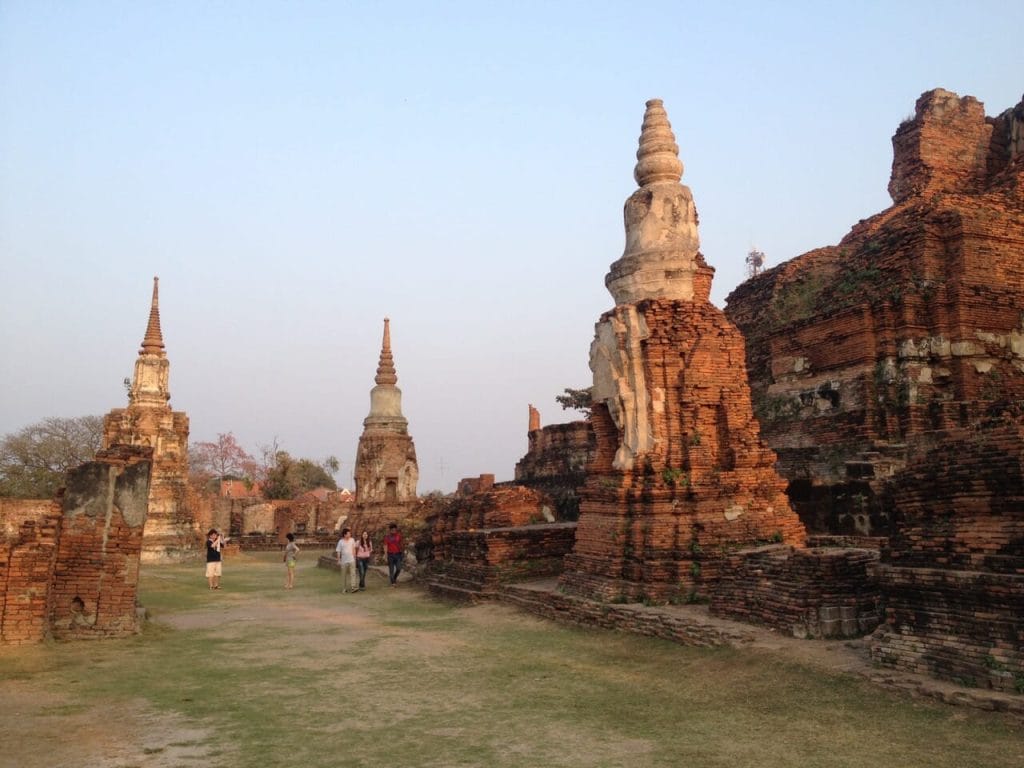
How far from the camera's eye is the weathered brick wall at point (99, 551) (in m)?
9.23

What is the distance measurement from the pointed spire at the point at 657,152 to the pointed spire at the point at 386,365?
1606 centimetres

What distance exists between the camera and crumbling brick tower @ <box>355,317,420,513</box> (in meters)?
25.1

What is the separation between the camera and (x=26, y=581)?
8.49 metres

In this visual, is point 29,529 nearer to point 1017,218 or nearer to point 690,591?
point 690,591

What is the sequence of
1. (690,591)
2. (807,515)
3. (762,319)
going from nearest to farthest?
(690,591)
(807,515)
(762,319)

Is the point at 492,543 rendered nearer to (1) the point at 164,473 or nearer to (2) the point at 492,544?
(2) the point at 492,544

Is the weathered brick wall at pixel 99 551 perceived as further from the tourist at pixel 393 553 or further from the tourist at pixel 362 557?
the tourist at pixel 393 553

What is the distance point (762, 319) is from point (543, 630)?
10.1 meters

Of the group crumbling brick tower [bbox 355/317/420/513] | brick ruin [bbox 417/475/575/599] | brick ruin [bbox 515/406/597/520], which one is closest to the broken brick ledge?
brick ruin [bbox 417/475/575/599]

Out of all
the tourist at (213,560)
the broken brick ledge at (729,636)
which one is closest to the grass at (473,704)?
the broken brick ledge at (729,636)

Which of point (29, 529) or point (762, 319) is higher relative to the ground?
point (762, 319)

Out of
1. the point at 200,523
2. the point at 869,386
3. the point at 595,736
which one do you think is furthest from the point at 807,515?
the point at 200,523

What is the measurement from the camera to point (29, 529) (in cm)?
860

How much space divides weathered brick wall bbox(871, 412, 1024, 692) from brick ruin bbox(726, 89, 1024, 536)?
17.6 ft
